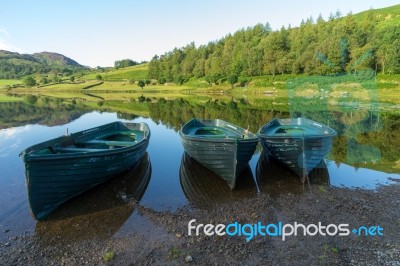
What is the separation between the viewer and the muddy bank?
8219mm

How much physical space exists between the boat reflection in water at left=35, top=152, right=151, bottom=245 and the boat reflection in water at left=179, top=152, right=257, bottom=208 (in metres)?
2.38

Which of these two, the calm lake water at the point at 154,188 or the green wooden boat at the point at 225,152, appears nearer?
the calm lake water at the point at 154,188

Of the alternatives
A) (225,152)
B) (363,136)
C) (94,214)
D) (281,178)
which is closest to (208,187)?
(225,152)

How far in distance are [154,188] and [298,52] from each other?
8157 cm

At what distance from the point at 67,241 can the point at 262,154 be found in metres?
14.2

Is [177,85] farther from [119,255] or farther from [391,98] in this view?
[119,255]

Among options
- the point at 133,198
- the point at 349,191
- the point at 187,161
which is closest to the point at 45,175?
the point at 133,198

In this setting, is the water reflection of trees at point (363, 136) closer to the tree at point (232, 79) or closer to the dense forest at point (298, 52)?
the dense forest at point (298, 52)

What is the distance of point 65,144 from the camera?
14789 millimetres

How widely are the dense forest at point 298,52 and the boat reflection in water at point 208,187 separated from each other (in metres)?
31.3

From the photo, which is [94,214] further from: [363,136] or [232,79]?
[232,79]

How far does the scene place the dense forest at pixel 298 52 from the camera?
55.3 metres

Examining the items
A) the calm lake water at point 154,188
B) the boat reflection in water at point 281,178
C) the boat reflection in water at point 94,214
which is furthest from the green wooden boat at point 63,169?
the boat reflection in water at point 281,178

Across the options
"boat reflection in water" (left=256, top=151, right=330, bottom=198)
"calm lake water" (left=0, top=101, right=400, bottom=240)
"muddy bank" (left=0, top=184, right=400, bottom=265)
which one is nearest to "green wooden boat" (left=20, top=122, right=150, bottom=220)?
"calm lake water" (left=0, top=101, right=400, bottom=240)
